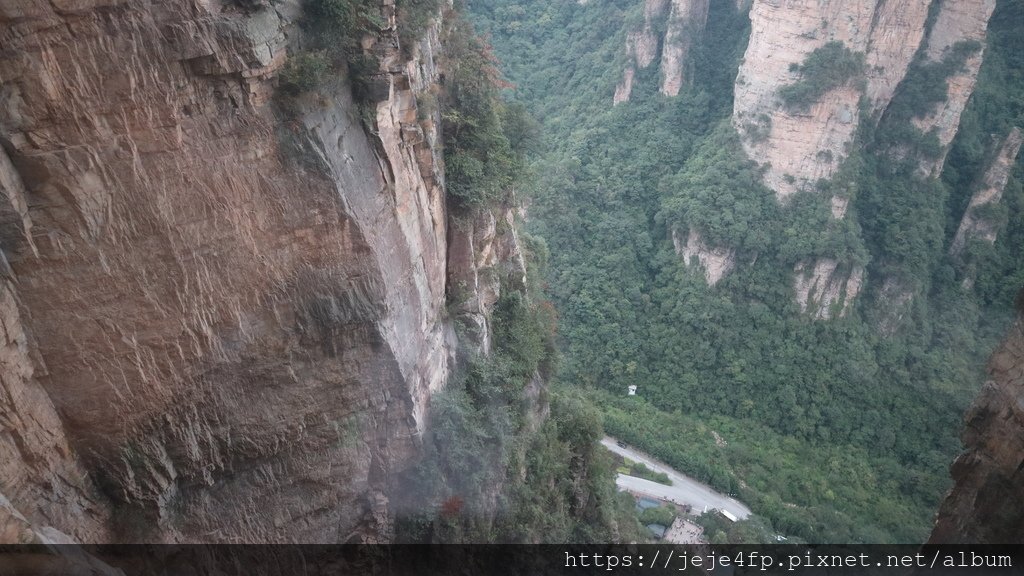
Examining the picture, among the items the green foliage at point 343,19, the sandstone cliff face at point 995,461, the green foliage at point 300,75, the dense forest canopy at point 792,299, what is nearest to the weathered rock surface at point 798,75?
the dense forest canopy at point 792,299

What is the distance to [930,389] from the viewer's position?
26.3m

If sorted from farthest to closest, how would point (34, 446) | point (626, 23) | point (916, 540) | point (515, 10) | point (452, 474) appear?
point (515, 10)
point (626, 23)
point (916, 540)
point (452, 474)
point (34, 446)

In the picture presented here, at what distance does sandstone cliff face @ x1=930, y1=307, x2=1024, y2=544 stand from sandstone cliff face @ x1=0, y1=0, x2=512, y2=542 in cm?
794

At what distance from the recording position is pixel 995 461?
8219 mm

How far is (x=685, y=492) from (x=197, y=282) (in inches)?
847

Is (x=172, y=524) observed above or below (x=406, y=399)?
below

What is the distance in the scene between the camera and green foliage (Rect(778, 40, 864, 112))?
26656mm

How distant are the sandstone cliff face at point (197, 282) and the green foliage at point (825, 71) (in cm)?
2315

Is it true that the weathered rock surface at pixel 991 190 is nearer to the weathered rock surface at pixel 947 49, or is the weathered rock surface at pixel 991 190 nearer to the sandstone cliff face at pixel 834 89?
the weathered rock surface at pixel 947 49

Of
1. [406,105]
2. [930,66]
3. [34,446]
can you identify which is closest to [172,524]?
[34,446]

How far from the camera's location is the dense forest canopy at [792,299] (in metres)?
25.2

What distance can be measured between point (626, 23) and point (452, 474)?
107 ft

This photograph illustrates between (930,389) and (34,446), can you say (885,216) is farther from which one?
(34,446)

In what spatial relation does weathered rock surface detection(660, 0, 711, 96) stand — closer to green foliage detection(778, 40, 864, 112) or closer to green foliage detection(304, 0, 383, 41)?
green foliage detection(778, 40, 864, 112)
